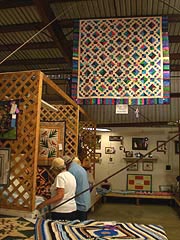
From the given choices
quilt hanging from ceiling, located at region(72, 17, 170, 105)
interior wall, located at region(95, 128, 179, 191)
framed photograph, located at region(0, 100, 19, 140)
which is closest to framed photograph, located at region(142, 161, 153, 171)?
interior wall, located at region(95, 128, 179, 191)

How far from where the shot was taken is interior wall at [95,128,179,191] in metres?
9.05

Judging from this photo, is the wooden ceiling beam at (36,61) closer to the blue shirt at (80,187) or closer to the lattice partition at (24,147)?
the lattice partition at (24,147)

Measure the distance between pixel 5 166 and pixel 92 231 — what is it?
1.37 metres

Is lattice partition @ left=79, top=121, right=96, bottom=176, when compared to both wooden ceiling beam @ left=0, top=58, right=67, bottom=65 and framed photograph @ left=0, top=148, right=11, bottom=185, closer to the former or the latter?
wooden ceiling beam @ left=0, top=58, right=67, bottom=65

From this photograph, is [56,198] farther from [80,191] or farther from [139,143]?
[139,143]

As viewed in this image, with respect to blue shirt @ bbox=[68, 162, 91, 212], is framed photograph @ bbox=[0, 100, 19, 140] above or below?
above

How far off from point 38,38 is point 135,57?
2.26m

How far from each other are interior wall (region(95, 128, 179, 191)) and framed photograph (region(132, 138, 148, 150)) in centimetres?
10

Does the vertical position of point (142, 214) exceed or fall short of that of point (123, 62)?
it falls short

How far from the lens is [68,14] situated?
4430mm

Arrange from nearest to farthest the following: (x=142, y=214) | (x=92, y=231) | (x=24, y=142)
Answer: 1. (x=92, y=231)
2. (x=24, y=142)
3. (x=142, y=214)

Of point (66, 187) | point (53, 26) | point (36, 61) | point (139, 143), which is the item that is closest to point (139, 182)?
point (139, 143)

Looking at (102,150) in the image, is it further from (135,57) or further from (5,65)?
(135,57)

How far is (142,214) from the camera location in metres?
6.98
